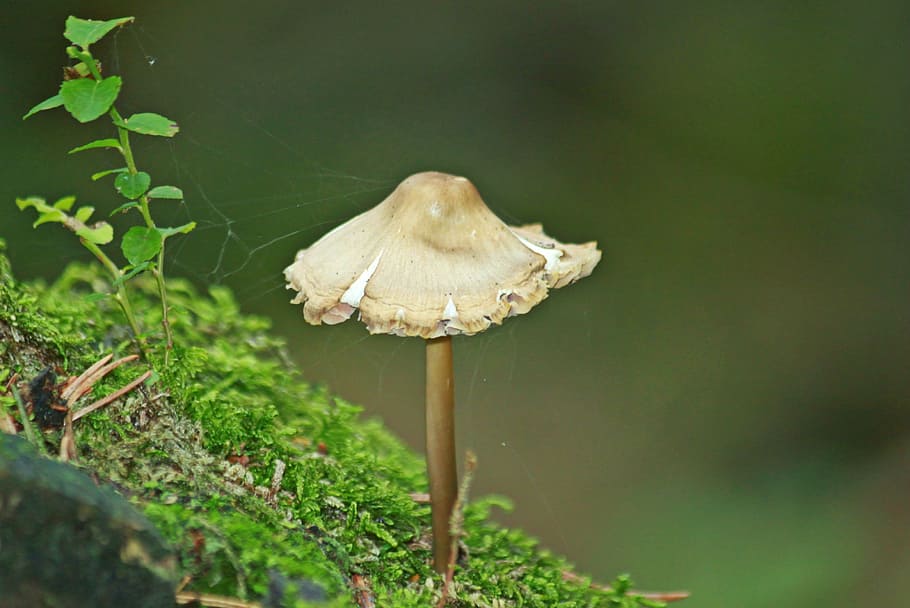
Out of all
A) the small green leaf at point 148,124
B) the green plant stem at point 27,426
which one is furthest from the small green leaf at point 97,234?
the green plant stem at point 27,426

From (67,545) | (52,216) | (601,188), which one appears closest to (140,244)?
(52,216)

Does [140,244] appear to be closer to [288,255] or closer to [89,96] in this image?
[89,96]

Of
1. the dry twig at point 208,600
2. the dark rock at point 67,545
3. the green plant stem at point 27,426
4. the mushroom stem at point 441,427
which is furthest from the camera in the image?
the mushroom stem at point 441,427

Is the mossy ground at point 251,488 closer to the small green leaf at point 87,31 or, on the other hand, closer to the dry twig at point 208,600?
the dry twig at point 208,600

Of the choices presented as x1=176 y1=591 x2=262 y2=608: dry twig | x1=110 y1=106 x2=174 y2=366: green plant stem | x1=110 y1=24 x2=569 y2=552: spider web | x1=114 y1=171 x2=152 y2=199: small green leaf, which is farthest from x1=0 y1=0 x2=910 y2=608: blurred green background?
x1=176 y1=591 x2=262 y2=608: dry twig

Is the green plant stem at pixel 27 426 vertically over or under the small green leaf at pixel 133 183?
under

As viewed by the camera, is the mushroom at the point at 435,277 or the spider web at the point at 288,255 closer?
the mushroom at the point at 435,277

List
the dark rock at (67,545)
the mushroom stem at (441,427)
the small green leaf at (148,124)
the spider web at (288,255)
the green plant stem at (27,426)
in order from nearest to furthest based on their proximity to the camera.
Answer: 1. the dark rock at (67,545)
2. the green plant stem at (27,426)
3. the small green leaf at (148,124)
4. the mushroom stem at (441,427)
5. the spider web at (288,255)

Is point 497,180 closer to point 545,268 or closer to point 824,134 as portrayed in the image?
point 824,134

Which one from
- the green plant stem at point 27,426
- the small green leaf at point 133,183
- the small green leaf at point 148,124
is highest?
the small green leaf at point 148,124
